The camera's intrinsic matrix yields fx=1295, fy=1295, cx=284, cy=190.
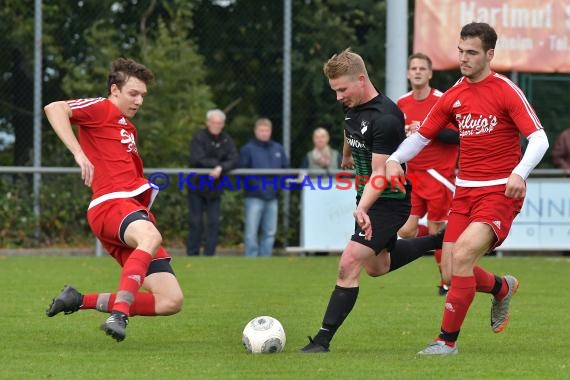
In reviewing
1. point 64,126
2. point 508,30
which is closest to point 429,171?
point 64,126

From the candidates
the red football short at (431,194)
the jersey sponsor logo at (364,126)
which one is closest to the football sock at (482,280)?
the jersey sponsor logo at (364,126)

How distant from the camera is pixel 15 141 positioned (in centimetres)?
1823

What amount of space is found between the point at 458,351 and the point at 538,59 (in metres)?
10.8

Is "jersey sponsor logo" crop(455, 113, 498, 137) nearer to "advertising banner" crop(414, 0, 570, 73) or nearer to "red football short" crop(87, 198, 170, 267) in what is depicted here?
"red football short" crop(87, 198, 170, 267)

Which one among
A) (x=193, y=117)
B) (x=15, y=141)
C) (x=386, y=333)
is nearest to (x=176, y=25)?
(x=193, y=117)

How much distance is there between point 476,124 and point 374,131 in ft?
2.08

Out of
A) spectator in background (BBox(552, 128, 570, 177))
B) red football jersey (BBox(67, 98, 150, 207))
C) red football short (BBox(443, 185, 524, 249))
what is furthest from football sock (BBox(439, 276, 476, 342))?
spectator in background (BBox(552, 128, 570, 177))

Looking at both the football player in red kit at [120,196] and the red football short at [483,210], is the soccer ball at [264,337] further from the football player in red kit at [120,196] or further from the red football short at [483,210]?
the red football short at [483,210]

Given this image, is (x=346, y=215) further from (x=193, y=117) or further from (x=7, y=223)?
(x=7, y=223)

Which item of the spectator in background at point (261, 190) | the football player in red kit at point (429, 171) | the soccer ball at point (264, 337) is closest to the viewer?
the soccer ball at point (264, 337)

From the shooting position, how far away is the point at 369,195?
25.3 ft

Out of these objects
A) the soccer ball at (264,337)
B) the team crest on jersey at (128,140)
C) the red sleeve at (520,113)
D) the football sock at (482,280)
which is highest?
the red sleeve at (520,113)

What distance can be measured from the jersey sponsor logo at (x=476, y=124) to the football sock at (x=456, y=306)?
90 cm

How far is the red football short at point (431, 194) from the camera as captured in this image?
39.6 ft
